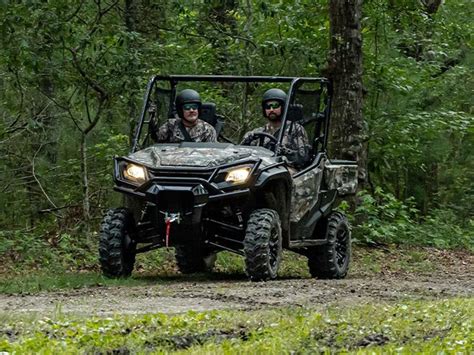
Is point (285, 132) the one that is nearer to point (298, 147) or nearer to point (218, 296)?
point (298, 147)

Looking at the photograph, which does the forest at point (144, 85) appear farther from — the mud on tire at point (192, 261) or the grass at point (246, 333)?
the grass at point (246, 333)

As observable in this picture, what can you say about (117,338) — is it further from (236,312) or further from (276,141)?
(276,141)

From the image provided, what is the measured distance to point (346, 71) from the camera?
643 inches

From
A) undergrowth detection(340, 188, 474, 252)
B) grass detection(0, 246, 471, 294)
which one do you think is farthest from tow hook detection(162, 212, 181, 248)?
undergrowth detection(340, 188, 474, 252)

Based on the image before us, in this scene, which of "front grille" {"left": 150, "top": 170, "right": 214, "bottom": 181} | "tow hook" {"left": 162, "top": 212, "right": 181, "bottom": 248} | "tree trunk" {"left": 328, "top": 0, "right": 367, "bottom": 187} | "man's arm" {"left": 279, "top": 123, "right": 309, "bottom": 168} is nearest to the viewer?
"tow hook" {"left": 162, "top": 212, "right": 181, "bottom": 248}

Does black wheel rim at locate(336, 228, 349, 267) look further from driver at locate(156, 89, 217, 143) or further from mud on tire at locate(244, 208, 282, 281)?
mud on tire at locate(244, 208, 282, 281)

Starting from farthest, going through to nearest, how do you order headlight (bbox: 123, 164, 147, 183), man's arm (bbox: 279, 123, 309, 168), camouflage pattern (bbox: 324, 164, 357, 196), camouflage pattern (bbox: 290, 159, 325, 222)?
camouflage pattern (bbox: 324, 164, 357, 196) < man's arm (bbox: 279, 123, 309, 168) < camouflage pattern (bbox: 290, 159, 325, 222) < headlight (bbox: 123, 164, 147, 183)

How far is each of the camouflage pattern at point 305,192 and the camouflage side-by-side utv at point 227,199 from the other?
0.04 feet

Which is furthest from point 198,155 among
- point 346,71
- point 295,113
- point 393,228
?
point 393,228

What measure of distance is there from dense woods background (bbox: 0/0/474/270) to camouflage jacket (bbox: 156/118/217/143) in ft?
8.30

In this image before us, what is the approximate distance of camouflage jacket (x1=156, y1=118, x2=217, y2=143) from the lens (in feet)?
38.1

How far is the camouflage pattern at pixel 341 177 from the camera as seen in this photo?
1227 cm

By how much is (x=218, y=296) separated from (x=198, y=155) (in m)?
2.46

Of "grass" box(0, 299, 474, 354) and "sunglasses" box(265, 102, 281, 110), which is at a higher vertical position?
"sunglasses" box(265, 102, 281, 110)
